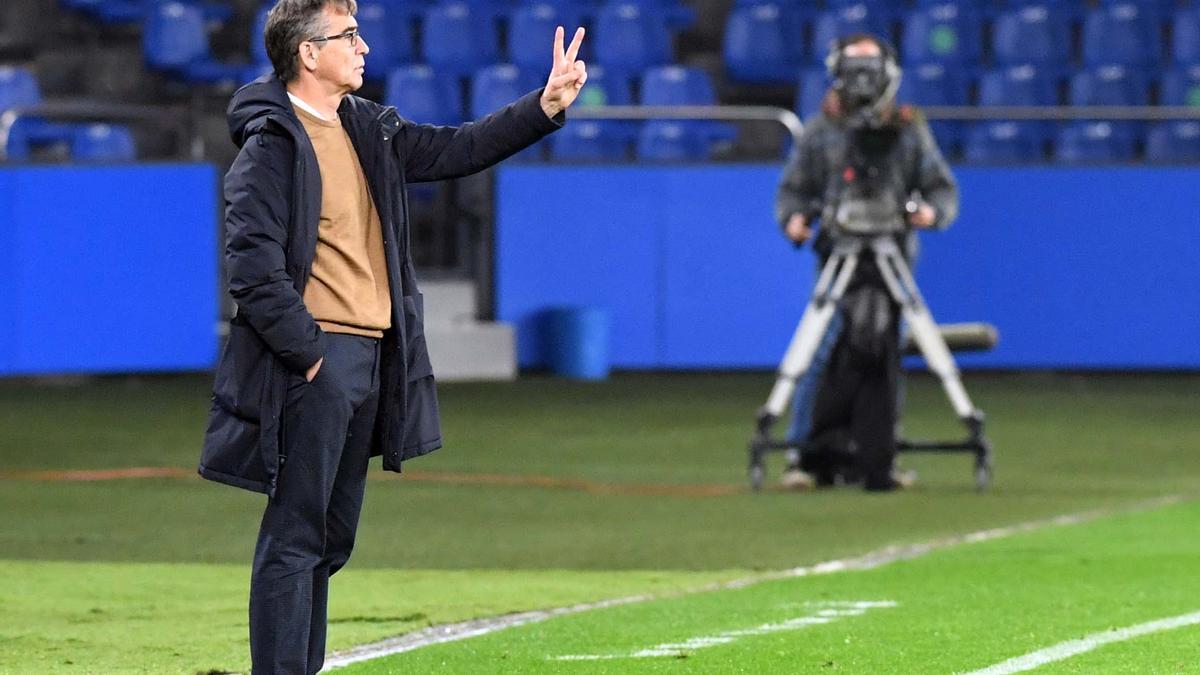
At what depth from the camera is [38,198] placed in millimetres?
17844

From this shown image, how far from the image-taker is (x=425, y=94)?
19.9 meters

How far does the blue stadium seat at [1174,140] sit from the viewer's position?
64.7ft

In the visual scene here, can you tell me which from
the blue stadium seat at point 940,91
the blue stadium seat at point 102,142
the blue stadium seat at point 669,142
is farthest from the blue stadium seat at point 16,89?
the blue stadium seat at point 940,91

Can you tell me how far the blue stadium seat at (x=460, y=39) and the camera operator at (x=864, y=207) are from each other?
31.1ft

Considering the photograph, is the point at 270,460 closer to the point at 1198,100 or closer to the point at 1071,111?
the point at 1071,111

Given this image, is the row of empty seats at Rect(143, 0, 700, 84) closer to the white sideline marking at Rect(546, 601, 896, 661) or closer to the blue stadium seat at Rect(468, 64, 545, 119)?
the blue stadium seat at Rect(468, 64, 545, 119)

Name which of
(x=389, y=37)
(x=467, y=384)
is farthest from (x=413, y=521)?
(x=389, y=37)

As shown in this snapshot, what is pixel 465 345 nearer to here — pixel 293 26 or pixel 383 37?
pixel 383 37

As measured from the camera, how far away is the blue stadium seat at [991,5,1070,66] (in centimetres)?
2092

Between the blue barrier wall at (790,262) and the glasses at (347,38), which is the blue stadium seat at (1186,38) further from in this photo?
the glasses at (347,38)

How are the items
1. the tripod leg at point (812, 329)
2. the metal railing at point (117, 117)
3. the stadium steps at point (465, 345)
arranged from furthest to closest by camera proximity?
the stadium steps at point (465, 345), the metal railing at point (117, 117), the tripod leg at point (812, 329)

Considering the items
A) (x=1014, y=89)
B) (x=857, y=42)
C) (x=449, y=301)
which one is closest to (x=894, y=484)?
(x=857, y=42)

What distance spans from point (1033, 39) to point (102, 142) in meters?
8.48

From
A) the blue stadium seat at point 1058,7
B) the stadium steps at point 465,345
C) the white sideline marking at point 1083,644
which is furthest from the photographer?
the blue stadium seat at point 1058,7
